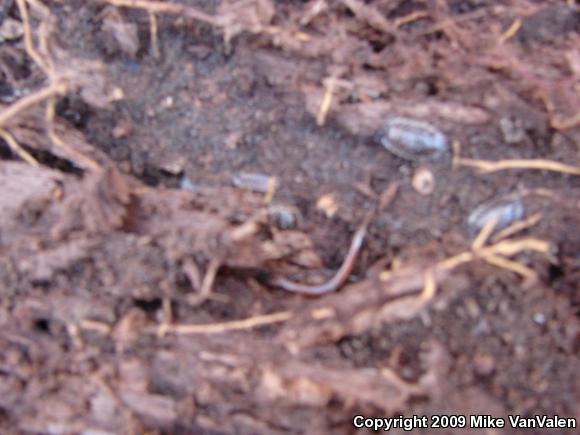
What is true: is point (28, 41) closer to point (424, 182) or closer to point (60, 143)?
point (60, 143)

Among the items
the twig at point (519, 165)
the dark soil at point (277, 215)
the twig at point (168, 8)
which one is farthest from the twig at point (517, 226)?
the twig at point (168, 8)

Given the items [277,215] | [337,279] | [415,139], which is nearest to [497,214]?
[415,139]

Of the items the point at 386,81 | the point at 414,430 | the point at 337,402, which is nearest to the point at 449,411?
the point at 414,430

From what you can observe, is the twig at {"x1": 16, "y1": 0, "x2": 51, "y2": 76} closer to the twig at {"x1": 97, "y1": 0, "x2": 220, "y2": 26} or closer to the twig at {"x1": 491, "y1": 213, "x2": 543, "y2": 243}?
the twig at {"x1": 97, "y1": 0, "x2": 220, "y2": 26}

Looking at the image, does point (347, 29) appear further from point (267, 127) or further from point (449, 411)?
point (449, 411)

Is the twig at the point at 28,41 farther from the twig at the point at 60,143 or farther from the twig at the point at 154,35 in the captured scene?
the twig at the point at 154,35

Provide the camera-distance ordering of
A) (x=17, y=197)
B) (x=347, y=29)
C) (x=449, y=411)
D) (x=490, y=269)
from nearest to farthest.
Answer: (x=449, y=411) → (x=490, y=269) → (x=17, y=197) → (x=347, y=29)
